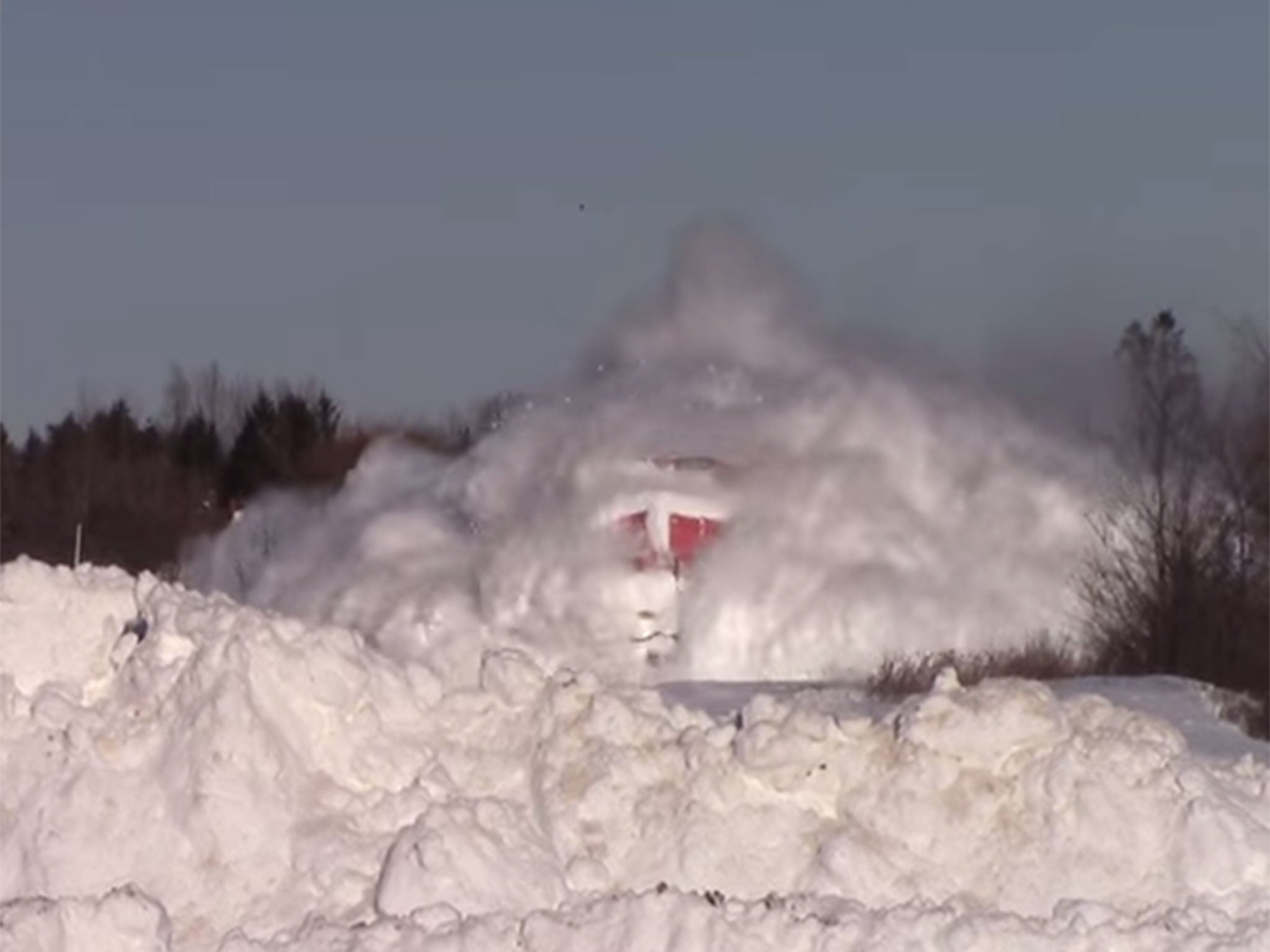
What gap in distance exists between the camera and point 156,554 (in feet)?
60.3

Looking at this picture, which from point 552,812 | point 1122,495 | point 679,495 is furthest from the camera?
point 1122,495

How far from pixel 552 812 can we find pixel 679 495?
4285 mm

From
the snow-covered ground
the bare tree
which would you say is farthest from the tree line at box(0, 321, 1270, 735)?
the snow-covered ground

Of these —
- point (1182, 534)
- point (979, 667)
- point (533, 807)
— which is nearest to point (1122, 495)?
point (1182, 534)

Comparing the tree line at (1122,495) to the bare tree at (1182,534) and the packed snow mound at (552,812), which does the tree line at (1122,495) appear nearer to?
the bare tree at (1182,534)

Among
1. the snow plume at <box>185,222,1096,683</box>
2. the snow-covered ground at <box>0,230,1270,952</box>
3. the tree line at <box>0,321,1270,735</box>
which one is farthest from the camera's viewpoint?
the tree line at <box>0,321,1270,735</box>

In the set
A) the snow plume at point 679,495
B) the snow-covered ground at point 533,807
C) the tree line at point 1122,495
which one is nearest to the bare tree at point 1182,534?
the tree line at point 1122,495

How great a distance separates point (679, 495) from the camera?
13.0 meters

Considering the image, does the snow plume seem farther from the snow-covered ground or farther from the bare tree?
the bare tree

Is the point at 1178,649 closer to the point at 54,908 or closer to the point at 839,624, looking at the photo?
the point at 839,624

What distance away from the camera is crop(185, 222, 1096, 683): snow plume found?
42.4 ft

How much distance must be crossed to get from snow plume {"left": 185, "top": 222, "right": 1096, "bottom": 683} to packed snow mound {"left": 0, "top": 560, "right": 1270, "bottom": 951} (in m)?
1.67

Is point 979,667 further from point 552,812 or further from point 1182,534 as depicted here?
point 1182,534

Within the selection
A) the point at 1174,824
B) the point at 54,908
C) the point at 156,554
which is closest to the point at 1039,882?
the point at 1174,824
